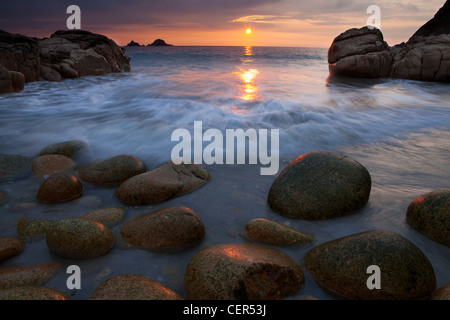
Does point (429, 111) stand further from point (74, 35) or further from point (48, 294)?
point (74, 35)

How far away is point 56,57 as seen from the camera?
47.1 feet

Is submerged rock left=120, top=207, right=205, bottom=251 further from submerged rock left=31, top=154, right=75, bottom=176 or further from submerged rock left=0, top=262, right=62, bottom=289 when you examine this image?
submerged rock left=31, top=154, right=75, bottom=176

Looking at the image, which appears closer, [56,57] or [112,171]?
[112,171]

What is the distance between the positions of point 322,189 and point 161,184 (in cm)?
175

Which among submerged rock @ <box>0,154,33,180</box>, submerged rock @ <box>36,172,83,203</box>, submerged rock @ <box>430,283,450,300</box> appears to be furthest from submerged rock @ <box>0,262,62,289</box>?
submerged rock @ <box>430,283,450,300</box>

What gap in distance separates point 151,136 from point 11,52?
27.7 ft

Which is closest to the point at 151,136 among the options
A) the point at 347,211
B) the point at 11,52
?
the point at 347,211

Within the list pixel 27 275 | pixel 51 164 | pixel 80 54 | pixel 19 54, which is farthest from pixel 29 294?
pixel 80 54

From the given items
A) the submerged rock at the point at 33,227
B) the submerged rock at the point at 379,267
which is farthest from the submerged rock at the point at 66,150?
the submerged rock at the point at 379,267

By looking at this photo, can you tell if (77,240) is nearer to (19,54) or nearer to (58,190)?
(58,190)

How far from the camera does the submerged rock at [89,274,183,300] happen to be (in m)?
1.78

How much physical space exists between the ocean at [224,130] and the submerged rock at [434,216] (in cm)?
9

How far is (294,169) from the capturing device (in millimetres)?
3229

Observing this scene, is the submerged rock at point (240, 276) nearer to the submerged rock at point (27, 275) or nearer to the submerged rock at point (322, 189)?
the submerged rock at point (322, 189)
